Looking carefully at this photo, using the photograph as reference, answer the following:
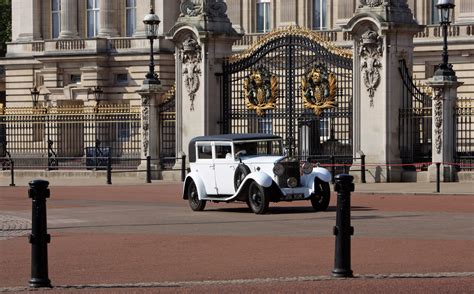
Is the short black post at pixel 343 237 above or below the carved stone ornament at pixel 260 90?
below

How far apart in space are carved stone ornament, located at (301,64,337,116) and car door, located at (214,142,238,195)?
11656 millimetres

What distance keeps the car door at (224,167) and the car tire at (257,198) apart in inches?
26.9

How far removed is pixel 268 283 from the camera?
1473 cm

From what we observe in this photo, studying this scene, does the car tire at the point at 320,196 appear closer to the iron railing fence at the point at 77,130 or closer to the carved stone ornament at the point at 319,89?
the carved stone ornament at the point at 319,89

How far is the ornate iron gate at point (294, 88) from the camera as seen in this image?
125 feet

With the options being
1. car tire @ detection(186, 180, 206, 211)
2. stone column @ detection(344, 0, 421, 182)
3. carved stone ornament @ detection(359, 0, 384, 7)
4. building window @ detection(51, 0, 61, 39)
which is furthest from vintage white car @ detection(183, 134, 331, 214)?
building window @ detection(51, 0, 61, 39)

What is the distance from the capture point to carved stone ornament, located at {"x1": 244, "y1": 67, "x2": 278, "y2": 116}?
1558 inches

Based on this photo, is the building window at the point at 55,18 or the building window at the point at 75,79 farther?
the building window at the point at 55,18

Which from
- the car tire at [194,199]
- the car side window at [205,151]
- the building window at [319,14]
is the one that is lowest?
the car tire at [194,199]

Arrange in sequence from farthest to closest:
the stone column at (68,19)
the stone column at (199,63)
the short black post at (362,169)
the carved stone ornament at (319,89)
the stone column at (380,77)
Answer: the stone column at (68,19)
the stone column at (199,63)
the carved stone ornament at (319,89)
the short black post at (362,169)
the stone column at (380,77)

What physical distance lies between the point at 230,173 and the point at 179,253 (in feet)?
26.8

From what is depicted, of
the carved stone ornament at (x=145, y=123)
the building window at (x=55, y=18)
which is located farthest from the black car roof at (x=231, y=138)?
the building window at (x=55, y=18)

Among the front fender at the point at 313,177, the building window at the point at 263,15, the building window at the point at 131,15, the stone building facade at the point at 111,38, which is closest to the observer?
the front fender at the point at 313,177

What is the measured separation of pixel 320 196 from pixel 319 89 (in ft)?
41.5
